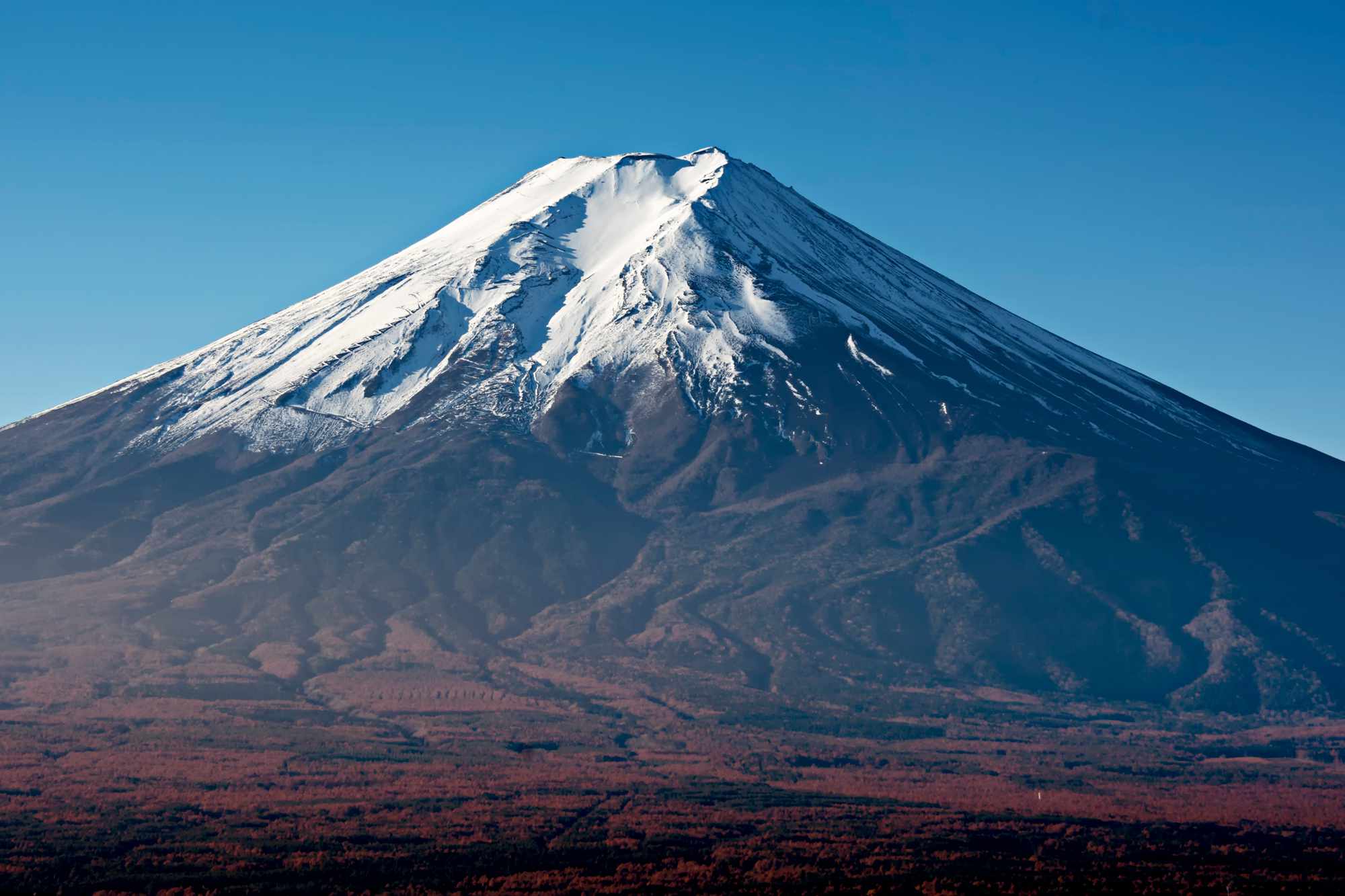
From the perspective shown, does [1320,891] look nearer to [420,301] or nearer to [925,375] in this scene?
[925,375]

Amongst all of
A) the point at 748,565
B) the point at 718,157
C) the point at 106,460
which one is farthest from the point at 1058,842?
the point at 718,157

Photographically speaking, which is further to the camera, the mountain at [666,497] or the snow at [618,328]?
the snow at [618,328]

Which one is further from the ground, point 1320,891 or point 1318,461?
point 1318,461

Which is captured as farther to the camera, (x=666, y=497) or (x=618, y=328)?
(x=618, y=328)

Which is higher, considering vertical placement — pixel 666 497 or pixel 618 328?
pixel 618 328

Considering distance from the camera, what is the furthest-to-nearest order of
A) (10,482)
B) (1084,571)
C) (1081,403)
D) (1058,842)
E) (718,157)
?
(718,157)
(1081,403)
(10,482)
(1084,571)
(1058,842)
